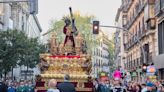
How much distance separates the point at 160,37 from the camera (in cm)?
4162

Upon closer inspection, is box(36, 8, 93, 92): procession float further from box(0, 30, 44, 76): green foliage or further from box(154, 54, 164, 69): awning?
box(0, 30, 44, 76): green foliage

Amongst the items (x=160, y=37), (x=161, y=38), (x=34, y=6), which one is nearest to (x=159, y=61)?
(x=161, y=38)

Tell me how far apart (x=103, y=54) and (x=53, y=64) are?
Answer: 471ft

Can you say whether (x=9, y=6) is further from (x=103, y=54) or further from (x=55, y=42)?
(x=103, y=54)

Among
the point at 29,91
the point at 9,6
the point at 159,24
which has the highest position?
the point at 9,6

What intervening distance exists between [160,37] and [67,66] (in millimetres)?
18551

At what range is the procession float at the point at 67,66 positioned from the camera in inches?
937

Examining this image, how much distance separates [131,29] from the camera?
67.9 meters

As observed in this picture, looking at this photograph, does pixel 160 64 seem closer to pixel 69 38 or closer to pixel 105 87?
pixel 69 38

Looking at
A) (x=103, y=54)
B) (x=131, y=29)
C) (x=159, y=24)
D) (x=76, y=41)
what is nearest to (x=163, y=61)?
(x=159, y=24)

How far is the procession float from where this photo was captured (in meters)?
23.8

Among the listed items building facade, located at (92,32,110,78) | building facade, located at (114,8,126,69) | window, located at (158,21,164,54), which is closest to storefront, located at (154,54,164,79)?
window, located at (158,21,164,54)

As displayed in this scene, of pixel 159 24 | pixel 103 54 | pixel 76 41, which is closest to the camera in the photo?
pixel 76 41

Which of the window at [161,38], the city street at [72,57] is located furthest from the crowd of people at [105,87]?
the window at [161,38]
